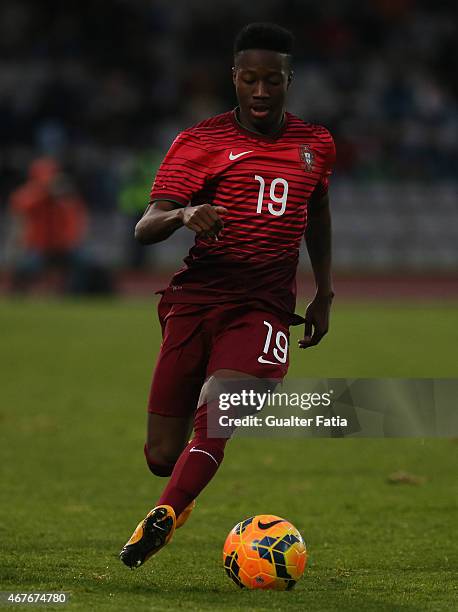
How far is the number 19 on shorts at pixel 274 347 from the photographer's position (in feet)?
17.5

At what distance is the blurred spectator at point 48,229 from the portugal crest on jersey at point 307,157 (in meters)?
15.6

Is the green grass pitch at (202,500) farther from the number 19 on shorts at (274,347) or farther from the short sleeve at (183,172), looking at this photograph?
the short sleeve at (183,172)

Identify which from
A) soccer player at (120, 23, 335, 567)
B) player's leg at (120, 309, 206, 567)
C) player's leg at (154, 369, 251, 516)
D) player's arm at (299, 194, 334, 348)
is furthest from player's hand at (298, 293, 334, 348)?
player's leg at (154, 369, 251, 516)

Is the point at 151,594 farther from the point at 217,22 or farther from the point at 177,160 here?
the point at 217,22

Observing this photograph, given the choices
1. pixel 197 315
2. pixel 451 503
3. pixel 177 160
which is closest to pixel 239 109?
pixel 177 160

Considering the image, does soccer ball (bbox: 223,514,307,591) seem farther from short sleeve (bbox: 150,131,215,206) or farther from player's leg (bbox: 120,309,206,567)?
short sleeve (bbox: 150,131,215,206)

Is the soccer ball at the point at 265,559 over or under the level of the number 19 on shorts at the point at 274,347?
under

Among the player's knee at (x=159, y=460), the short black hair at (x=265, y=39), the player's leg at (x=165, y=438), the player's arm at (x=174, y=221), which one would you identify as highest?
the short black hair at (x=265, y=39)

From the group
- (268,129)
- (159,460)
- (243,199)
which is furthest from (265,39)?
(159,460)

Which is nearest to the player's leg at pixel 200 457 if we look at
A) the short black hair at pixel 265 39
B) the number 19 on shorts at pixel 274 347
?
the number 19 on shorts at pixel 274 347

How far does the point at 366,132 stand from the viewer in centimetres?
2508

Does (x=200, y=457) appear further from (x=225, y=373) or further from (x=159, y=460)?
(x=159, y=460)

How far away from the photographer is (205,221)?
489 centimetres

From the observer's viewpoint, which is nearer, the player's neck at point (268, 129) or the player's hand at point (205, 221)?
the player's hand at point (205, 221)
